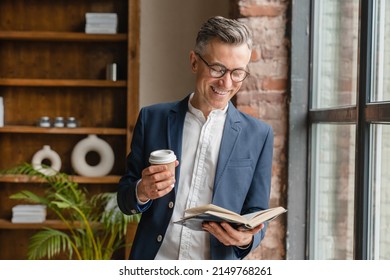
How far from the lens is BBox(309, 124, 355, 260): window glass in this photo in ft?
8.36

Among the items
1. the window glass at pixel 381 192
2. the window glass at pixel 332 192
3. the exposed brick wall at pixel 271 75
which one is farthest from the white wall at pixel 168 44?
the window glass at pixel 381 192

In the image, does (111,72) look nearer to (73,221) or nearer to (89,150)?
(89,150)

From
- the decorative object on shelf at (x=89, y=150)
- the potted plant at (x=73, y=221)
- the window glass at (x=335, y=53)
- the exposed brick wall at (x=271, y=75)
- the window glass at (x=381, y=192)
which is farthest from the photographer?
the decorative object on shelf at (x=89, y=150)

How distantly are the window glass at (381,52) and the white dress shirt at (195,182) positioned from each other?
20.6 inches

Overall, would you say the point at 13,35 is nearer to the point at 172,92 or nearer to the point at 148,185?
the point at 172,92

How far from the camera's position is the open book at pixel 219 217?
5.57 ft

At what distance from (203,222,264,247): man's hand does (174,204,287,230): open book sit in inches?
0.7

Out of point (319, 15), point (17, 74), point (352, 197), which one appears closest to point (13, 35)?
point (17, 74)

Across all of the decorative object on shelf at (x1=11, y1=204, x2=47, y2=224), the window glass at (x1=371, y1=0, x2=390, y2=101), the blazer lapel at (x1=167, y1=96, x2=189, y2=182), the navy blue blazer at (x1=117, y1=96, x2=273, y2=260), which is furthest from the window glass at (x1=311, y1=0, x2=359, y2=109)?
the decorative object on shelf at (x1=11, y1=204, x2=47, y2=224)

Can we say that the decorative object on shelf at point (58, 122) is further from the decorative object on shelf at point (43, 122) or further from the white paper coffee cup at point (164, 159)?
the white paper coffee cup at point (164, 159)

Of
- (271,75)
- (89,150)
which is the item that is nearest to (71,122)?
(89,150)

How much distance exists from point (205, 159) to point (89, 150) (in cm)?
250
